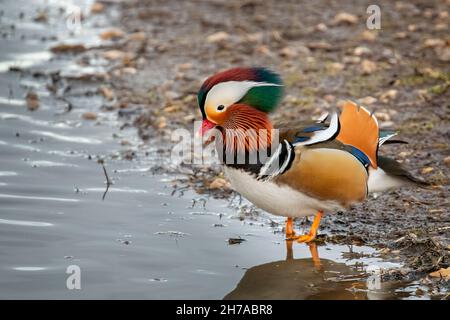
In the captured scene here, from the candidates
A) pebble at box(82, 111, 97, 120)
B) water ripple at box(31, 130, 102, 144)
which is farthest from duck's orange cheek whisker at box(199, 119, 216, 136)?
pebble at box(82, 111, 97, 120)

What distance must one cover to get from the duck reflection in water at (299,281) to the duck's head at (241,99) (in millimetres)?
892

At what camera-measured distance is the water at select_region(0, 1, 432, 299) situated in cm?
530

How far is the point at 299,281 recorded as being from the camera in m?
5.50

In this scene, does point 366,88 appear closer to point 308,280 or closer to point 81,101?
point 81,101

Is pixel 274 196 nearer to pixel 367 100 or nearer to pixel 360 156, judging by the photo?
pixel 360 156

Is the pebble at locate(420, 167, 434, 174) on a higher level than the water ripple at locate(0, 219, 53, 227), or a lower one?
higher

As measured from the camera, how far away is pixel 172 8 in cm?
1213

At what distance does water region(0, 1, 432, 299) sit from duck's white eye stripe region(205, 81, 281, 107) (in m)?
0.98

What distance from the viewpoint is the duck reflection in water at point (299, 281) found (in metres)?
5.25

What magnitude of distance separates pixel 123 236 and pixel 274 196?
44.8 inches

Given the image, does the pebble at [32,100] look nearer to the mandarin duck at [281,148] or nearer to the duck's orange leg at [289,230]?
the mandarin duck at [281,148]

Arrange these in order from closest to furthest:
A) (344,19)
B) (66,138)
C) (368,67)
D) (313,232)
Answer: (313,232)
(66,138)
(368,67)
(344,19)

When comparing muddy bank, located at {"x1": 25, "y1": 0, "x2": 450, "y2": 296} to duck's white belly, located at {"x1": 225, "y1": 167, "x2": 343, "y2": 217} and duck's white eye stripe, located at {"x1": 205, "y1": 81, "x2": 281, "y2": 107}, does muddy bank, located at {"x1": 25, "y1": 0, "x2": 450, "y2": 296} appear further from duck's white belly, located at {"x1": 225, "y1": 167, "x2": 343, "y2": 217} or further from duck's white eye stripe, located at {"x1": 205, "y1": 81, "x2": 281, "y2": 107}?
duck's white eye stripe, located at {"x1": 205, "y1": 81, "x2": 281, "y2": 107}

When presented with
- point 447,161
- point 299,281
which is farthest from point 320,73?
point 299,281
